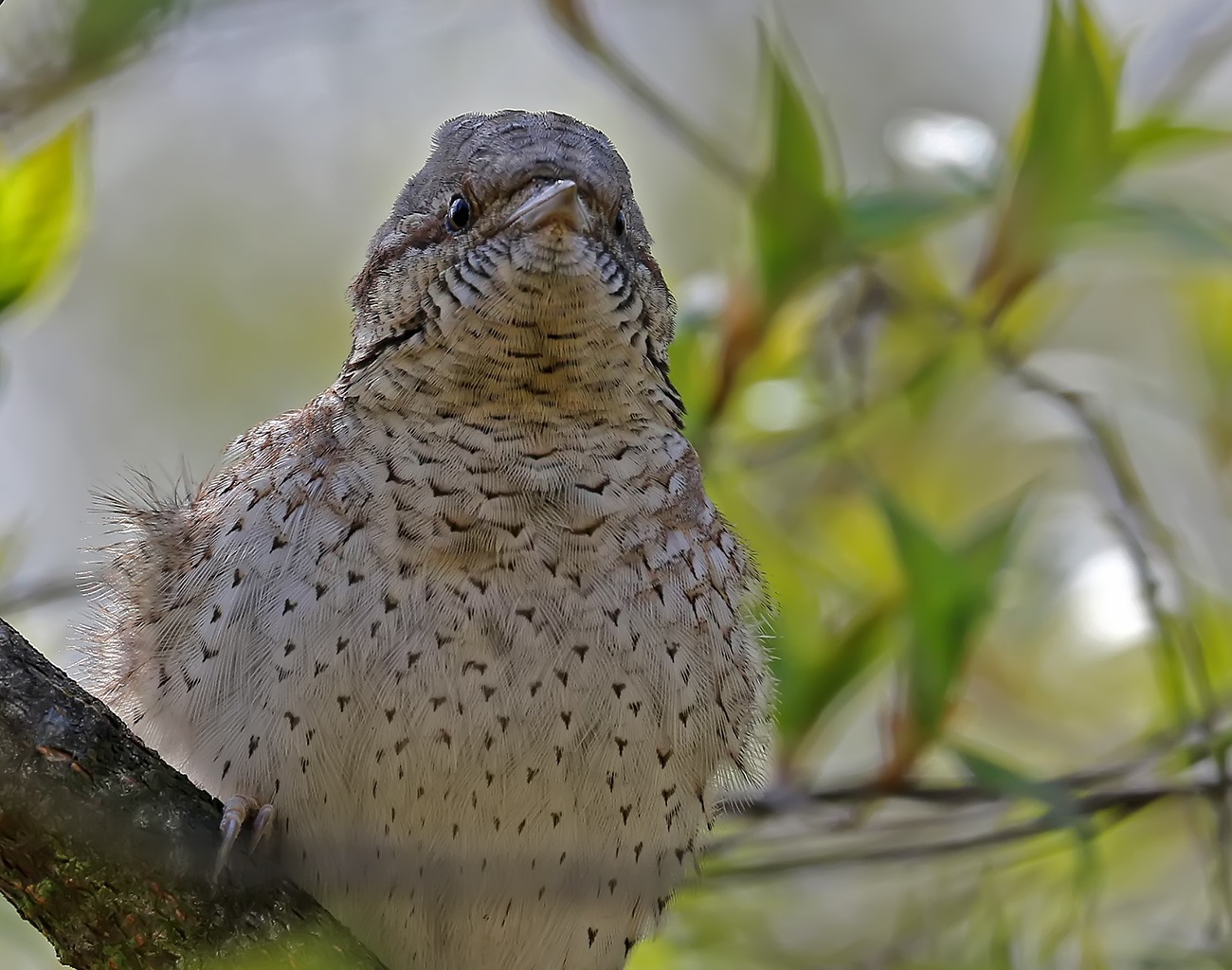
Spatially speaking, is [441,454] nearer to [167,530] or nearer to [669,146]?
[167,530]

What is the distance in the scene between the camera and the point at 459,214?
9.50 ft

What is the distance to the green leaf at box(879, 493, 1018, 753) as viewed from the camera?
10.8 feet

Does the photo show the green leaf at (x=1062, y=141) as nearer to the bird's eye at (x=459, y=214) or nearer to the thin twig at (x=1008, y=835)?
the thin twig at (x=1008, y=835)

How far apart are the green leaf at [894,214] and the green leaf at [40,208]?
1603 millimetres

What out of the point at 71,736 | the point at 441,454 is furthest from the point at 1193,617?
the point at 71,736

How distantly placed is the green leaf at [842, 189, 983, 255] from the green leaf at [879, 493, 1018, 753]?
62 cm

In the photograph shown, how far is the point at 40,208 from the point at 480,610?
3.91ft

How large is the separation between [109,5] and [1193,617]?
110 inches

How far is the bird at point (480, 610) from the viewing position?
2.66 metres

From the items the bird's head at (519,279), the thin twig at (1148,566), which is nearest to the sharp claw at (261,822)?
the bird's head at (519,279)

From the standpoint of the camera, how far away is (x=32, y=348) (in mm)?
7734

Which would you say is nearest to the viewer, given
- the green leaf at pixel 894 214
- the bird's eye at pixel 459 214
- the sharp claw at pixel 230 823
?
the sharp claw at pixel 230 823

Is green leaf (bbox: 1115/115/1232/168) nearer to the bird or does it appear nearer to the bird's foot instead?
the bird

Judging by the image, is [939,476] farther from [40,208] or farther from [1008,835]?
[40,208]
